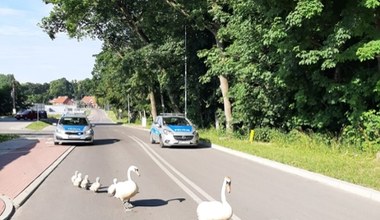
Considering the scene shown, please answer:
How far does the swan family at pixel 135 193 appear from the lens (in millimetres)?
6297

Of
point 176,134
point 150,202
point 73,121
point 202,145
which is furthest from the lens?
point 202,145

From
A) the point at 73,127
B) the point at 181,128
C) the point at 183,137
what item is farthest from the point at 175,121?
the point at 73,127

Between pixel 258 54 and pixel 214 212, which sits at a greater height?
pixel 258 54

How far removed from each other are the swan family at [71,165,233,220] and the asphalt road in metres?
0.17

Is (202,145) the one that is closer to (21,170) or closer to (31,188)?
(21,170)

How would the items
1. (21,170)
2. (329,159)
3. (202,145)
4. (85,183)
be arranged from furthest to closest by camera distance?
(202,145) < (329,159) < (21,170) < (85,183)

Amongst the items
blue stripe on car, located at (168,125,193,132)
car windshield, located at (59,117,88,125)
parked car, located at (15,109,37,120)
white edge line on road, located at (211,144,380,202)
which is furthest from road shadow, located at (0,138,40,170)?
parked car, located at (15,109,37,120)

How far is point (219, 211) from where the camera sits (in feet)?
20.7

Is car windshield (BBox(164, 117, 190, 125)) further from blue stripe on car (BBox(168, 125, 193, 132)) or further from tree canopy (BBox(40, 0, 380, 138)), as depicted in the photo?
tree canopy (BBox(40, 0, 380, 138))

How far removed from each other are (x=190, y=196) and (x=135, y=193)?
1.74m

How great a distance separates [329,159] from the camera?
15.9 metres

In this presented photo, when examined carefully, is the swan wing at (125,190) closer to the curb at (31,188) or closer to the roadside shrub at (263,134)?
the curb at (31,188)

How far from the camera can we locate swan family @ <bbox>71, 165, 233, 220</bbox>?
630 cm

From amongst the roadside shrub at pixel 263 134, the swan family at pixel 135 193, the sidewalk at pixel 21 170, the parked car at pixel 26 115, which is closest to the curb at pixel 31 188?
the sidewalk at pixel 21 170
